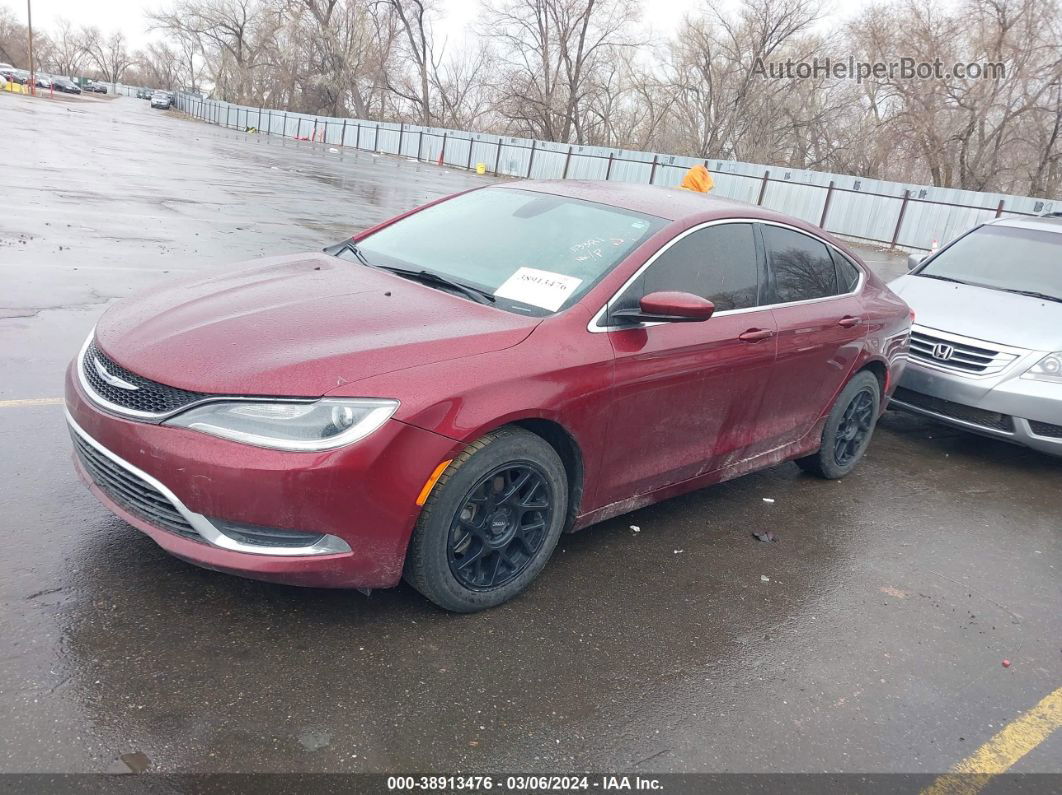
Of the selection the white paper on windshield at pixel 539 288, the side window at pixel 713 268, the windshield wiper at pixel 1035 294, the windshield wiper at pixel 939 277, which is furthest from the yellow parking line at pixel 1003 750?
the windshield wiper at pixel 939 277

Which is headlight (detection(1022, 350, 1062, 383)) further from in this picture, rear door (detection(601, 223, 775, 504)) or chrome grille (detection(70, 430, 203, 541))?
chrome grille (detection(70, 430, 203, 541))

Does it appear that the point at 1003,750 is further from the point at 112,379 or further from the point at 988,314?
the point at 988,314

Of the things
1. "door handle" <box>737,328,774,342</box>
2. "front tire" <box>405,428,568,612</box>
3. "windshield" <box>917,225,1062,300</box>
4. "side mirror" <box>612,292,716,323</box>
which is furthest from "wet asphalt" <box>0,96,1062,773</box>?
"windshield" <box>917,225,1062,300</box>

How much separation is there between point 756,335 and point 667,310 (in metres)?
0.88

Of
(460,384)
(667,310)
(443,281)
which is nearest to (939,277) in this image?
(667,310)

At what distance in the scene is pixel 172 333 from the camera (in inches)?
120

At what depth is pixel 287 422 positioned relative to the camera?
271 cm

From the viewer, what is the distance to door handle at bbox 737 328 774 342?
159 inches

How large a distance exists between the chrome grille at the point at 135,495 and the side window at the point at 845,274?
3.82 meters

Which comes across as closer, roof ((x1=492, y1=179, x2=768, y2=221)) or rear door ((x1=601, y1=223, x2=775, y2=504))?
rear door ((x1=601, y1=223, x2=775, y2=504))

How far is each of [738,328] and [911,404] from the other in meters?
2.91

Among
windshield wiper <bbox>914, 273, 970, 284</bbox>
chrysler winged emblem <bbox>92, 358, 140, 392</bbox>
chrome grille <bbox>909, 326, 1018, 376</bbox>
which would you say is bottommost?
chrysler winged emblem <bbox>92, 358, 140, 392</bbox>

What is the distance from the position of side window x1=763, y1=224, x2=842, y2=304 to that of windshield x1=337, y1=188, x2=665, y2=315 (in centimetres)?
88

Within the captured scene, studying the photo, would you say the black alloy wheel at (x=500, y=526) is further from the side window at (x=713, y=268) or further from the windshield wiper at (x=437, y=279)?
the side window at (x=713, y=268)
